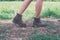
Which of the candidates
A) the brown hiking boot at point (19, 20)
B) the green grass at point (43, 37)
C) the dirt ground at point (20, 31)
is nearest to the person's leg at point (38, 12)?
the dirt ground at point (20, 31)

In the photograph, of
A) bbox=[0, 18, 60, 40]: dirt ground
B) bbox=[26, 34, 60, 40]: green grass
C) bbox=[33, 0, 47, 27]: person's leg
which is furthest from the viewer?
bbox=[33, 0, 47, 27]: person's leg

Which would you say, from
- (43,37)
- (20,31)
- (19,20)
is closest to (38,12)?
(19,20)

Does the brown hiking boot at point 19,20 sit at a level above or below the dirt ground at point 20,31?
above

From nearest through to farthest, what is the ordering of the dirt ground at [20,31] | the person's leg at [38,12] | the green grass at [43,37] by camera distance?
the green grass at [43,37] → the dirt ground at [20,31] → the person's leg at [38,12]

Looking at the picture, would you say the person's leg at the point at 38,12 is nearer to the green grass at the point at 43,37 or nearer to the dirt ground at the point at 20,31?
the dirt ground at the point at 20,31

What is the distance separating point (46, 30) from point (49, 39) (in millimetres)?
635

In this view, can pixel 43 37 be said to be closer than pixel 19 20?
Yes

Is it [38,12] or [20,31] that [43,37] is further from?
[38,12]

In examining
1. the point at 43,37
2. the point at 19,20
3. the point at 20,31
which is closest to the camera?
the point at 43,37

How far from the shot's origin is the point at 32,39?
3.97 m

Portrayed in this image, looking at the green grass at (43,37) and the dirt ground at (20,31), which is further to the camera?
the dirt ground at (20,31)

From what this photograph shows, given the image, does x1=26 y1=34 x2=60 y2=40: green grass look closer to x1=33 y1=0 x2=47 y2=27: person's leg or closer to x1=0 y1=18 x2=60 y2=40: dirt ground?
x1=0 y1=18 x2=60 y2=40: dirt ground

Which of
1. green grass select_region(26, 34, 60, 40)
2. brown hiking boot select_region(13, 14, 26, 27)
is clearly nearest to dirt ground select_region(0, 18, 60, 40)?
brown hiking boot select_region(13, 14, 26, 27)

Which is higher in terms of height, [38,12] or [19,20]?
[38,12]
